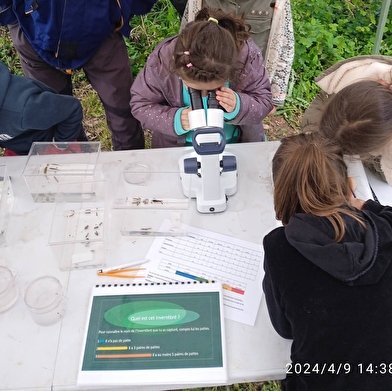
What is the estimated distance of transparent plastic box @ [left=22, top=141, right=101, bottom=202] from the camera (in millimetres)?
1285

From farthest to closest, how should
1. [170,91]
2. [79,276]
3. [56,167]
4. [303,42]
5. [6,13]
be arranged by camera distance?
[303,42] < [6,13] < [170,91] < [56,167] < [79,276]

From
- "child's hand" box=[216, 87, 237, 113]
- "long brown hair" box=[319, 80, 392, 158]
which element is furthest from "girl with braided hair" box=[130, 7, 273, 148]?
"long brown hair" box=[319, 80, 392, 158]

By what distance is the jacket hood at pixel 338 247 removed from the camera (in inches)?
34.2

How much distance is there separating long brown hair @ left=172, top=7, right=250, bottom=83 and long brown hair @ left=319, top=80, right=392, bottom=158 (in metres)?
0.35

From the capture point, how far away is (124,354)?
3.08 feet

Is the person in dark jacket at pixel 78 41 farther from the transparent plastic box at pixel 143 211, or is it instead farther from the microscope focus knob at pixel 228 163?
the microscope focus knob at pixel 228 163

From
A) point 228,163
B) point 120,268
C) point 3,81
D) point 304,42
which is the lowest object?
point 304,42

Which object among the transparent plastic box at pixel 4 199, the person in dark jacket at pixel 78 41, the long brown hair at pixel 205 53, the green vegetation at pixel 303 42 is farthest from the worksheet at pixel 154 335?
the green vegetation at pixel 303 42

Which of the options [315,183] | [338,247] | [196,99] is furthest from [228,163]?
[338,247]

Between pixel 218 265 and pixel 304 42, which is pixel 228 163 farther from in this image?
pixel 304 42

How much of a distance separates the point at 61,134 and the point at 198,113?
2.22ft

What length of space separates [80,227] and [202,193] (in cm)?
36

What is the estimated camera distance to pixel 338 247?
0.87m

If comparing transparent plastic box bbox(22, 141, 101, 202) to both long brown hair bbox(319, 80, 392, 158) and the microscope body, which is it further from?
long brown hair bbox(319, 80, 392, 158)
